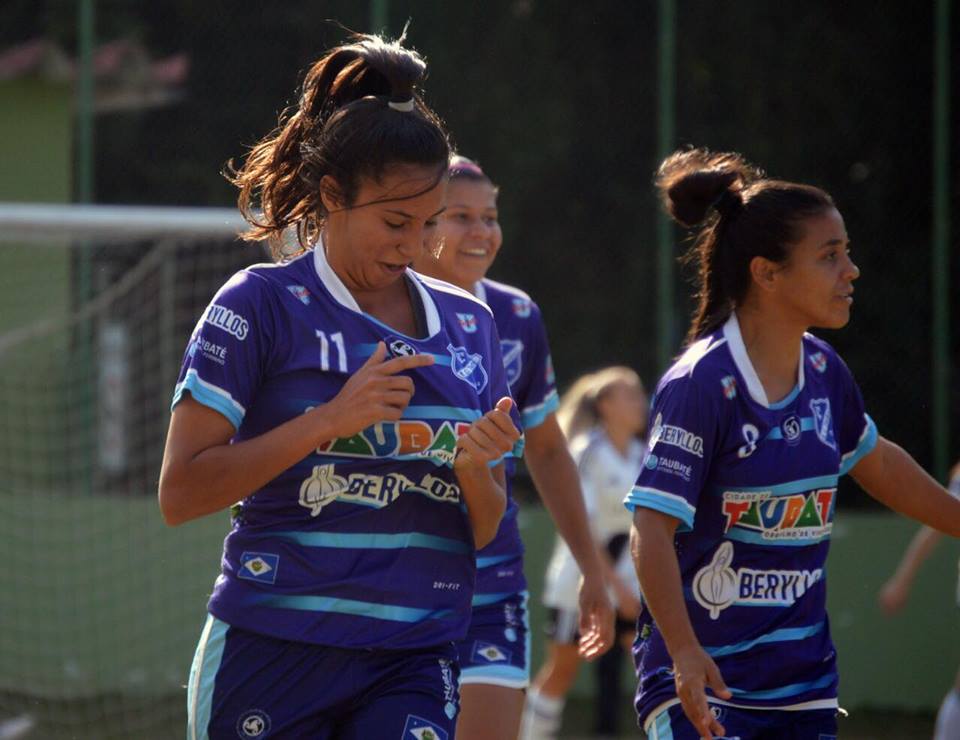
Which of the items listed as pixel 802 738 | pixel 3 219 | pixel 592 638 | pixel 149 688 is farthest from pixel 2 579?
pixel 802 738

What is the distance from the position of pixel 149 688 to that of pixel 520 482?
8.05 ft

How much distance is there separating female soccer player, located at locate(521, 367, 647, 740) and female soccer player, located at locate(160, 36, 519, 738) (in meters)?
4.96

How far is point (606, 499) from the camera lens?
8.27m

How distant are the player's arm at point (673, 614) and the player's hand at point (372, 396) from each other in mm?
876

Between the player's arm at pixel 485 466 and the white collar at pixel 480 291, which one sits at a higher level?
the white collar at pixel 480 291

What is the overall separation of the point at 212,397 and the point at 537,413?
6.38 feet

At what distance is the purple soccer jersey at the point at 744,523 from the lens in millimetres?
3566

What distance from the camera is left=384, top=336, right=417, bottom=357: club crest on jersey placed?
3.00m

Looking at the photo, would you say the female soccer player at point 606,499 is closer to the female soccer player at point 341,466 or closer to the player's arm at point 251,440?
the female soccer player at point 341,466

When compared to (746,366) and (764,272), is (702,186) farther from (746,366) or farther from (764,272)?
(746,366)

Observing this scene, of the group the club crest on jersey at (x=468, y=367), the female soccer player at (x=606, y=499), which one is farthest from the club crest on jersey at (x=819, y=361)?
the female soccer player at (x=606, y=499)

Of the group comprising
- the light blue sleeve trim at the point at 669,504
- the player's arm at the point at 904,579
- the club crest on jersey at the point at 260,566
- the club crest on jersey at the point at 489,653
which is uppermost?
the light blue sleeve trim at the point at 669,504

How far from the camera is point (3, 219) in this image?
22.2ft

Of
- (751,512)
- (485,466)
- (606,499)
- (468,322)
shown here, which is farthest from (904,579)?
(485,466)
